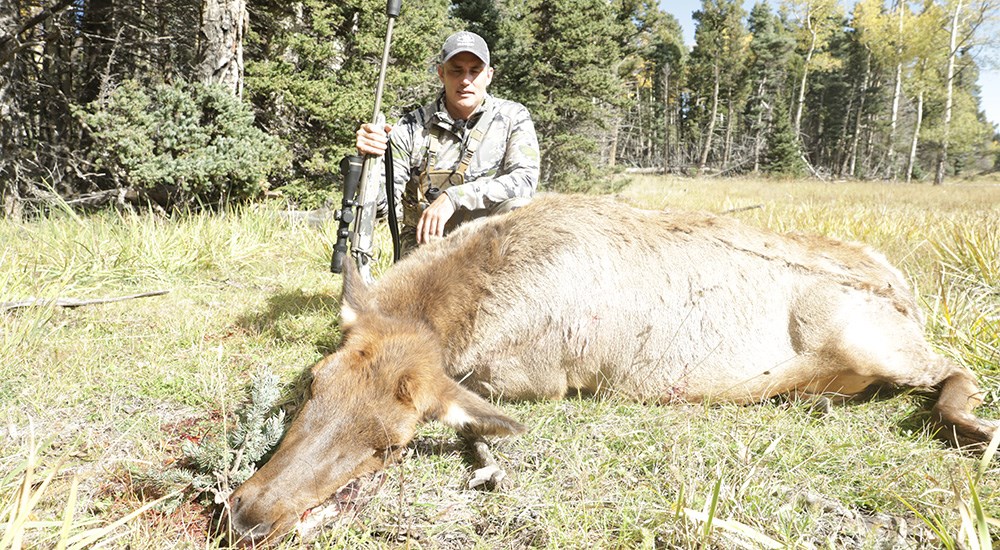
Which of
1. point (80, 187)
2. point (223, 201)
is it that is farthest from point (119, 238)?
point (80, 187)

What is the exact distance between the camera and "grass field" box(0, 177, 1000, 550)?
2010 mm

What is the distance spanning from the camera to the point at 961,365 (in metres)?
3.45

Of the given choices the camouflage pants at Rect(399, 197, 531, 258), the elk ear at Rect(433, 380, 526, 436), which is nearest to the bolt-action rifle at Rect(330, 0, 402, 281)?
the camouflage pants at Rect(399, 197, 531, 258)

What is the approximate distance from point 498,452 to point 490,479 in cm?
30

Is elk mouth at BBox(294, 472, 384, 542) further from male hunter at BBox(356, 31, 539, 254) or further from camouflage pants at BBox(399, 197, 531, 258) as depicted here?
male hunter at BBox(356, 31, 539, 254)

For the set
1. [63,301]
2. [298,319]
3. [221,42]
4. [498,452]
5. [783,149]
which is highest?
[783,149]

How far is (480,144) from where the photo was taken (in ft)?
15.5

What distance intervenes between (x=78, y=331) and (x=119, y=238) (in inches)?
79.8

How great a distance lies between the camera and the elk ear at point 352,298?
274 centimetres

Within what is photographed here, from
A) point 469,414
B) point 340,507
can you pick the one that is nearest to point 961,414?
point 469,414

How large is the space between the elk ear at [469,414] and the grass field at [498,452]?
29 cm

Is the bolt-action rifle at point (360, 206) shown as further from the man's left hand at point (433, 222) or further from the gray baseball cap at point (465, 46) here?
the gray baseball cap at point (465, 46)

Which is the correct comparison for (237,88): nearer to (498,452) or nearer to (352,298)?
(352,298)

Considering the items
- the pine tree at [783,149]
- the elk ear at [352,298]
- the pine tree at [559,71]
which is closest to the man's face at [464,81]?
the elk ear at [352,298]
